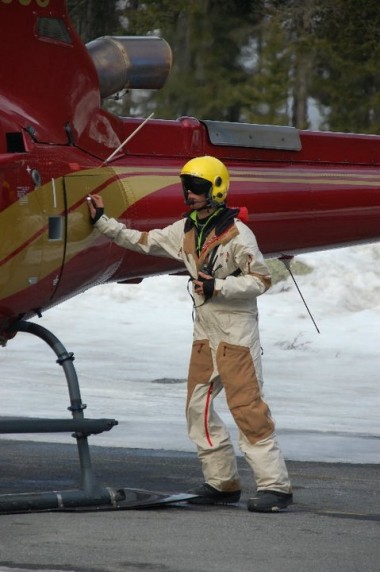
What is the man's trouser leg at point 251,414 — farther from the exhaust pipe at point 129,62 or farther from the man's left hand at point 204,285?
the exhaust pipe at point 129,62

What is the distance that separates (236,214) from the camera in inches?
308

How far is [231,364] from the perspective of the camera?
761 centimetres

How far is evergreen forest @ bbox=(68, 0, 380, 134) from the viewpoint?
89.8 feet

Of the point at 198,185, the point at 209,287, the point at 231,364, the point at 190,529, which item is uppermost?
the point at 198,185

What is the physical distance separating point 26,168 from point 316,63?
2156cm

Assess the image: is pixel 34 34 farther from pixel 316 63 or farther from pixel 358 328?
pixel 316 63

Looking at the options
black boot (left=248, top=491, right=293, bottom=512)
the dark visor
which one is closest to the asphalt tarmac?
black boot (left=248, top=491, right=293, bottom=512)

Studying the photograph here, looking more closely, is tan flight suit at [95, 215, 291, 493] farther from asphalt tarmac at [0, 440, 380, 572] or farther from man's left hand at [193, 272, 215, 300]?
asphalt tarmac at [0, 440, 380, 572]

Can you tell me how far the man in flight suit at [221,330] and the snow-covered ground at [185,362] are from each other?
2.30m

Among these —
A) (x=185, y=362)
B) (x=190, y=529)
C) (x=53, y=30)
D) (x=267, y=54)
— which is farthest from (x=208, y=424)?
(x=267, y=54)

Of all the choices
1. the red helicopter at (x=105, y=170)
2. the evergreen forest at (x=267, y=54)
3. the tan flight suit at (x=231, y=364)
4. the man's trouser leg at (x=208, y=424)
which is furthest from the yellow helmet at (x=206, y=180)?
the evergreen forest at (x=267, y=54)

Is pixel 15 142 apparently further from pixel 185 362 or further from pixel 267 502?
pixel 185 362

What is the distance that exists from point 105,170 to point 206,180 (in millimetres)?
817

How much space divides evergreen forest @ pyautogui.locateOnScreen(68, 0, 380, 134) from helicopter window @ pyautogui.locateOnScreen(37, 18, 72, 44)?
61.3 ft
